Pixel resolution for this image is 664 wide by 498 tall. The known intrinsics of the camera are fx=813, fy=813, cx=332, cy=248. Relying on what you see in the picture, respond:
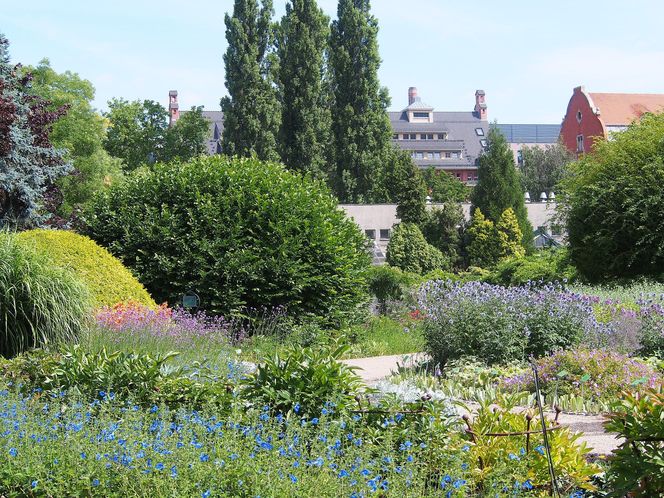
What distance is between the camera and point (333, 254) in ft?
41.4

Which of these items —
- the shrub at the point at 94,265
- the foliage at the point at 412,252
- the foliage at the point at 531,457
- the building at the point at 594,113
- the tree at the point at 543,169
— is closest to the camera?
the foliage at the point at 531,457

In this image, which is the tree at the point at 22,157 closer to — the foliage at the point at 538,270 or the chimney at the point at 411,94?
→ the foliage at the point at 538,270

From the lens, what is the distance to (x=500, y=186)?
A: 1277 inches

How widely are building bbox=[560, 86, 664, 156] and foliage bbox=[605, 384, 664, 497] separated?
192 ft

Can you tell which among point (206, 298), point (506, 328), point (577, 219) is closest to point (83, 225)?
point (206, 298)

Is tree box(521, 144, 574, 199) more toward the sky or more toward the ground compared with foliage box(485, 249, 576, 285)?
more toward the sky

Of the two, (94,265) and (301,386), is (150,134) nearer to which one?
(94,265)

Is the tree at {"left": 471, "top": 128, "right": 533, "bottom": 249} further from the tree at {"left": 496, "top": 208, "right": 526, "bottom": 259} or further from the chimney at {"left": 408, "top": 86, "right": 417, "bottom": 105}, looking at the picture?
the chimney at {"left": 408, "top": 86, "right": 417, "bottom": 105}

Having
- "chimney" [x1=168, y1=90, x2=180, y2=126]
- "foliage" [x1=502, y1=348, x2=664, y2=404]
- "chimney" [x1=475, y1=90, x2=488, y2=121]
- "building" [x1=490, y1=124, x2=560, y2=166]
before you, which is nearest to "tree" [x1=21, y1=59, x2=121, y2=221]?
"foliage" [x1=502, y1=348, x2=664, y2=404]

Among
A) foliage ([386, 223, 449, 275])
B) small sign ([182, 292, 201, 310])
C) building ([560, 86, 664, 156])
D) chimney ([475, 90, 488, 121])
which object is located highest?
chimney ([475, 90, 488, 121])

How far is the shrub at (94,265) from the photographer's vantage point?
1095cm

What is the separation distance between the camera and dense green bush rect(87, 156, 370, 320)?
12.1m

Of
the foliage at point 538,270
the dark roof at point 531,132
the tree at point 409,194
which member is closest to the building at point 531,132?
the dark roof at point 531,132

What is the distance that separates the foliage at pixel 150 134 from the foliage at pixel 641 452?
1547 inches
